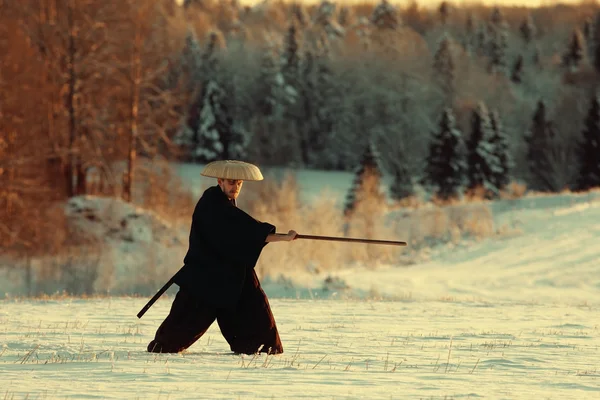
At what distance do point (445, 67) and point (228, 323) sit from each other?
3637 inches

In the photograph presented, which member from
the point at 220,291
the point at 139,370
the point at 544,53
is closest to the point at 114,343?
A: the point at 220,291

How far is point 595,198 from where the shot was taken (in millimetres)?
35281

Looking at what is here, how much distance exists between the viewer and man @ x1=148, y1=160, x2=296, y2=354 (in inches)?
345

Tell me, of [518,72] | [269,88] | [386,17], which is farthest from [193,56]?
[518,72]

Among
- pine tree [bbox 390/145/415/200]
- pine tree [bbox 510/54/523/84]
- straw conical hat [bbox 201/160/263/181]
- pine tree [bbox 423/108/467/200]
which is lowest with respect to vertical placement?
pine tree [bbox 390/145/415/200]

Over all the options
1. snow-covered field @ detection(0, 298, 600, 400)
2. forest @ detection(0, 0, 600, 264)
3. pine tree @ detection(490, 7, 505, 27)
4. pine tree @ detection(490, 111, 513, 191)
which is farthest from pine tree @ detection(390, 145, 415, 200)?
pine tree @ detection(490, 7, 505, 27)

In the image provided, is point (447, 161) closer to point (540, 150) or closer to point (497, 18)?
point (540, 150)

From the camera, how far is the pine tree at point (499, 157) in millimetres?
69375

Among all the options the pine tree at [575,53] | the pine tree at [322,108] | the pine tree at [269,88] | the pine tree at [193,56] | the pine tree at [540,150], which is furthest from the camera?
the pine tree at [575,53]

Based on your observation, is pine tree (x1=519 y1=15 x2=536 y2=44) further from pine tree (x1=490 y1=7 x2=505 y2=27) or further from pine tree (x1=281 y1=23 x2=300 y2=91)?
pine tree (x1=281 y1=23 x2=300 y2=91)

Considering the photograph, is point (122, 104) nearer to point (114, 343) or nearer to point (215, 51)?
point (114, 343)

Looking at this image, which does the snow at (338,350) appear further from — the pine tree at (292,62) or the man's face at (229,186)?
the pine tree at (292,62)

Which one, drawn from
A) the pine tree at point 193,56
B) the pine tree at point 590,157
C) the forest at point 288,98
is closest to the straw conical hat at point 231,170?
the forest at point 288,98

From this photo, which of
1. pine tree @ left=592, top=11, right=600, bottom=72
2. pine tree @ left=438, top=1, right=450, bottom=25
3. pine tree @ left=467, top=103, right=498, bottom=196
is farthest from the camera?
pine tree @ left=438, top=1, right=450, bottom=25
